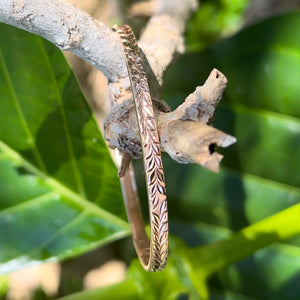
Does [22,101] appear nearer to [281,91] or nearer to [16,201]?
[16,201]

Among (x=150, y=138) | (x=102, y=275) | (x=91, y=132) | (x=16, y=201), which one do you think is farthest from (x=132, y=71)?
(x=102, y=275)

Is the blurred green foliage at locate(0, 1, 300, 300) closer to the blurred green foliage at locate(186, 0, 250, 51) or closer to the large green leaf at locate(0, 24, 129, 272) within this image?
the large green leaf at locate(0, 24, 129, 272)

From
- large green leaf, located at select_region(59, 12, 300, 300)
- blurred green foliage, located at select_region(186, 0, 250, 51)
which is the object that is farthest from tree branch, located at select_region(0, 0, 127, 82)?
blurred green foliage, located at select_region(186, 0, 250, 51)

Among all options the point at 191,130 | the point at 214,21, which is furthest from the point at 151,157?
the point at 214,21

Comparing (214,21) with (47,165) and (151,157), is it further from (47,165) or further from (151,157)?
(151,157)

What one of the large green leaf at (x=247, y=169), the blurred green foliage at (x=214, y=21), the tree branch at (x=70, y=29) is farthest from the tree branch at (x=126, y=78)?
the blurred green foliage at (x=214, y=21)
